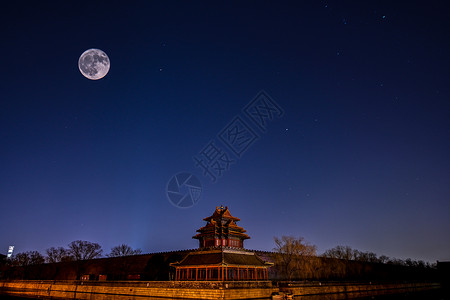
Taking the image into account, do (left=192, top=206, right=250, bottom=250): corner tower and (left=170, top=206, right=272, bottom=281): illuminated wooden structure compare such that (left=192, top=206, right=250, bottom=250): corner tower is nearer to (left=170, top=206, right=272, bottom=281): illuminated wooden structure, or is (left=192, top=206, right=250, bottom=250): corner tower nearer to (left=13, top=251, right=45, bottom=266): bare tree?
(left=170, top=206, right=272, bottom=281): illuminated wooden structure

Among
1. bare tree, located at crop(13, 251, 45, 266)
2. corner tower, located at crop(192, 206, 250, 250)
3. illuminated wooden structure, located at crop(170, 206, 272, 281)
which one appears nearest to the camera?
illuminated wooden structure, located at crop(170, 206, 272, 281)

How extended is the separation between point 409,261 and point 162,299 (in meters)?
76.8

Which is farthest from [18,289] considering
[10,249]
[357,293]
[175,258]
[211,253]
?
[10,249]

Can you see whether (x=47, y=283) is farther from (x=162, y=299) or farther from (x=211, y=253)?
(x=211, y=253)

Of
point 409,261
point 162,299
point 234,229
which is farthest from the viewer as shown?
point 409,261

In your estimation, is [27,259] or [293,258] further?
[27,259]

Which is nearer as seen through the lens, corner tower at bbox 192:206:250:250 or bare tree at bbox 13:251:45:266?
corner tower at bbox 192:206:250:250

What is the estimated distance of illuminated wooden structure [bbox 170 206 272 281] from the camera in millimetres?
29625

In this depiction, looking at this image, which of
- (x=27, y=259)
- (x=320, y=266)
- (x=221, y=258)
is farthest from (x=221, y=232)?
(x=27, y=259)

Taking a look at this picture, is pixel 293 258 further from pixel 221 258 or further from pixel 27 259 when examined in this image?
pixel 27 259

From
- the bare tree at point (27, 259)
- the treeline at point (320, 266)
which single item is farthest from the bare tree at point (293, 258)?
the bare tree at point (27, 259)

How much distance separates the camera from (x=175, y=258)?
134 ft

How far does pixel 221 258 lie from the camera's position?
95.1 feet

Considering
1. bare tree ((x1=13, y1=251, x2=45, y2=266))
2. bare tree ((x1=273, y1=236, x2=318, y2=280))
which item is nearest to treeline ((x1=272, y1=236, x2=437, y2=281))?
bare tree ((x1=273, y1=236, x2=318, y2=280))
